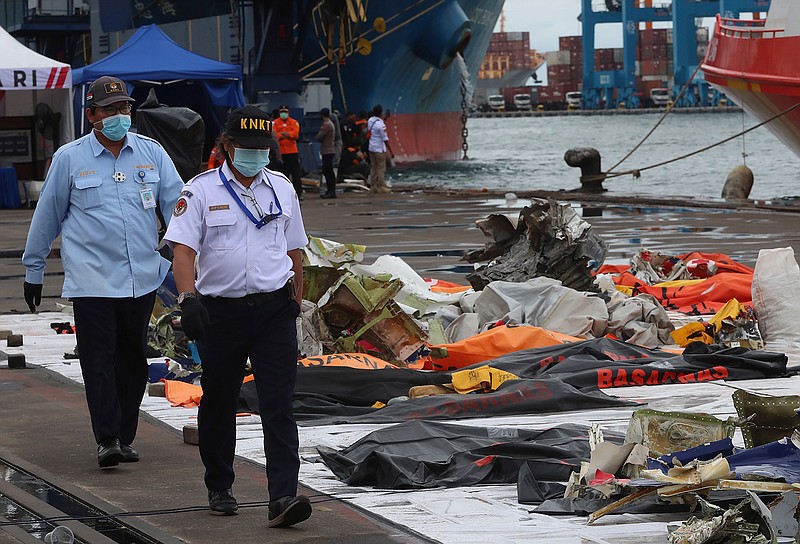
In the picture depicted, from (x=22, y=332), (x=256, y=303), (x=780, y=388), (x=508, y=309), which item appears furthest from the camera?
(x=22, y=332)

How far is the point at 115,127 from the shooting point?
23.1ft

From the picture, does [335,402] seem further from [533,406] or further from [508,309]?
[508,309]

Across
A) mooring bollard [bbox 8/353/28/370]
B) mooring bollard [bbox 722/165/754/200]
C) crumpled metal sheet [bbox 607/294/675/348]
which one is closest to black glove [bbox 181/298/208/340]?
mooring bollard [bbox 8/353/28/370]

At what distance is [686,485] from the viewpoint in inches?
211

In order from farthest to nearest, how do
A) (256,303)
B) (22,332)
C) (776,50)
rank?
(776,50), (22,332), (256,303)

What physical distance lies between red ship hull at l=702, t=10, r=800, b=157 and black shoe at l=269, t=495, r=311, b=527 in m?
27.7

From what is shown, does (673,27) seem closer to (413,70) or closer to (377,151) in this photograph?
(413,70)

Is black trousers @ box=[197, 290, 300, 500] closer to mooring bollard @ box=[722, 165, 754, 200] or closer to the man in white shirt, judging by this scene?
the man in white shirt

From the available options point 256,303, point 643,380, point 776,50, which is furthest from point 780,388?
point 776,50

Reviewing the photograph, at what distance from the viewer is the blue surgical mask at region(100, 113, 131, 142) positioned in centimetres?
704

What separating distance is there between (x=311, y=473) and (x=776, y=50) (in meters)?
27.9

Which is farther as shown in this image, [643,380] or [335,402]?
[643,380]

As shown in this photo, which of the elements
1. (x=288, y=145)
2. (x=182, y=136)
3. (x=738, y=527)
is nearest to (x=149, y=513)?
(x=738, y=527)

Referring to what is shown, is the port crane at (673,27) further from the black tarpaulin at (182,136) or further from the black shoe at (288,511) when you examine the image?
the black shoe at (288,511)
